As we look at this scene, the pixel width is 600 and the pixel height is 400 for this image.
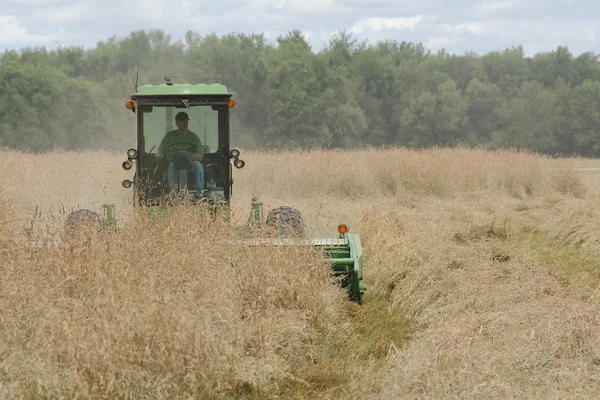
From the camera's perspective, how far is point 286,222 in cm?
885

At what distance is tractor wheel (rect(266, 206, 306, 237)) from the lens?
8.08 m

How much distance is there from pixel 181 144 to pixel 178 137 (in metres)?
0.08

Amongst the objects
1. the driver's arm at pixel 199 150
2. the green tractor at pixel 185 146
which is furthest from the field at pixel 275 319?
the driver's arm at pixel 199 150

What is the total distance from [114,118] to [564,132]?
33515mm

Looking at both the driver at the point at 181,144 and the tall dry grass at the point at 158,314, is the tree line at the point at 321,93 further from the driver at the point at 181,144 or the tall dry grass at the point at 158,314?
the tall dry grass at the point at 158,314

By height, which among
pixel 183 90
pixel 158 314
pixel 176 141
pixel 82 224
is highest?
pixel 183 90

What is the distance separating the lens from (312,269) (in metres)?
7.35

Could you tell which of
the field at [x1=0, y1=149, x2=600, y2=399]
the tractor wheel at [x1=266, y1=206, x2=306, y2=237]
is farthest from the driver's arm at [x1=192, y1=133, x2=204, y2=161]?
the field at [x1=0, y1=149, x2=600, y2=399]

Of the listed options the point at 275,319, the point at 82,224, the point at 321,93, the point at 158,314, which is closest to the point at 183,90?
the point at 82,224

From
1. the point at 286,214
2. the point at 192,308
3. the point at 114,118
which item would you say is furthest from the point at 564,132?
the point at 192,308

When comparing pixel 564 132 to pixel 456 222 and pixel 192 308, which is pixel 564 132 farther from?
pixel 192 308

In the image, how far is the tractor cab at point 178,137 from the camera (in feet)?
29.0

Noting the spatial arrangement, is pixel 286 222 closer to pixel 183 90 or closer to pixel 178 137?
pixel 178 137

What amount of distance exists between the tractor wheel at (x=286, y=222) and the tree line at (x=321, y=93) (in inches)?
534
